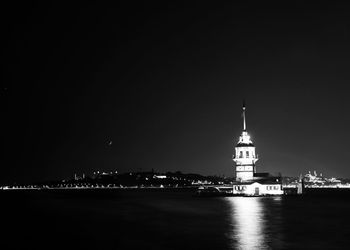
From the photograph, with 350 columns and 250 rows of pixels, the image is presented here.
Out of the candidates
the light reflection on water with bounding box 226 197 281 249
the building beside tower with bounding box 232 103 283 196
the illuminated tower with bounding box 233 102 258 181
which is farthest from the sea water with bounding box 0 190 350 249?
the illuminated tower with bounding box 233 102 258 181

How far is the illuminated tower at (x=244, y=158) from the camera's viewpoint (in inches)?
5458

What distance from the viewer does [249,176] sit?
137 meters

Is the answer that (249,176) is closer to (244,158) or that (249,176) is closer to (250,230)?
(244,158)

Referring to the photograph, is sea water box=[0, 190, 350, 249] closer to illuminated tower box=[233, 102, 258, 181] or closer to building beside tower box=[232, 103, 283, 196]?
building beside tower box=[232, 103, 283, 196]

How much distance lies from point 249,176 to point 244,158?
5267mm

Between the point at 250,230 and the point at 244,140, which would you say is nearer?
the point at 250,230

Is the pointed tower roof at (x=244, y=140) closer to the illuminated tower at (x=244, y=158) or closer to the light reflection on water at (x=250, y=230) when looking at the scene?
the illuminated tower at (x=244, y=158)

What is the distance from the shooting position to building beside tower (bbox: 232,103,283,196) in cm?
12025

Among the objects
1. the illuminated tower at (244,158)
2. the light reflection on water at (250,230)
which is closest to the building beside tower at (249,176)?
the illuminated tower at (244,158)

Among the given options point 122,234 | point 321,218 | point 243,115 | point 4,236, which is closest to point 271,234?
point 122,234

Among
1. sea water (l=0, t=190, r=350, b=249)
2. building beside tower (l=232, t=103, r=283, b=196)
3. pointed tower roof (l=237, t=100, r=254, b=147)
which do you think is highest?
pointed tower roof (l=237, t=100, r=254, b=147)

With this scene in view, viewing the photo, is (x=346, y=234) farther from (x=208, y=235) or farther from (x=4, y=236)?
(x=4, y=236)

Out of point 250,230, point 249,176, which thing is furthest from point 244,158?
point 250,230

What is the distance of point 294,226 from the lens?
186 feet
